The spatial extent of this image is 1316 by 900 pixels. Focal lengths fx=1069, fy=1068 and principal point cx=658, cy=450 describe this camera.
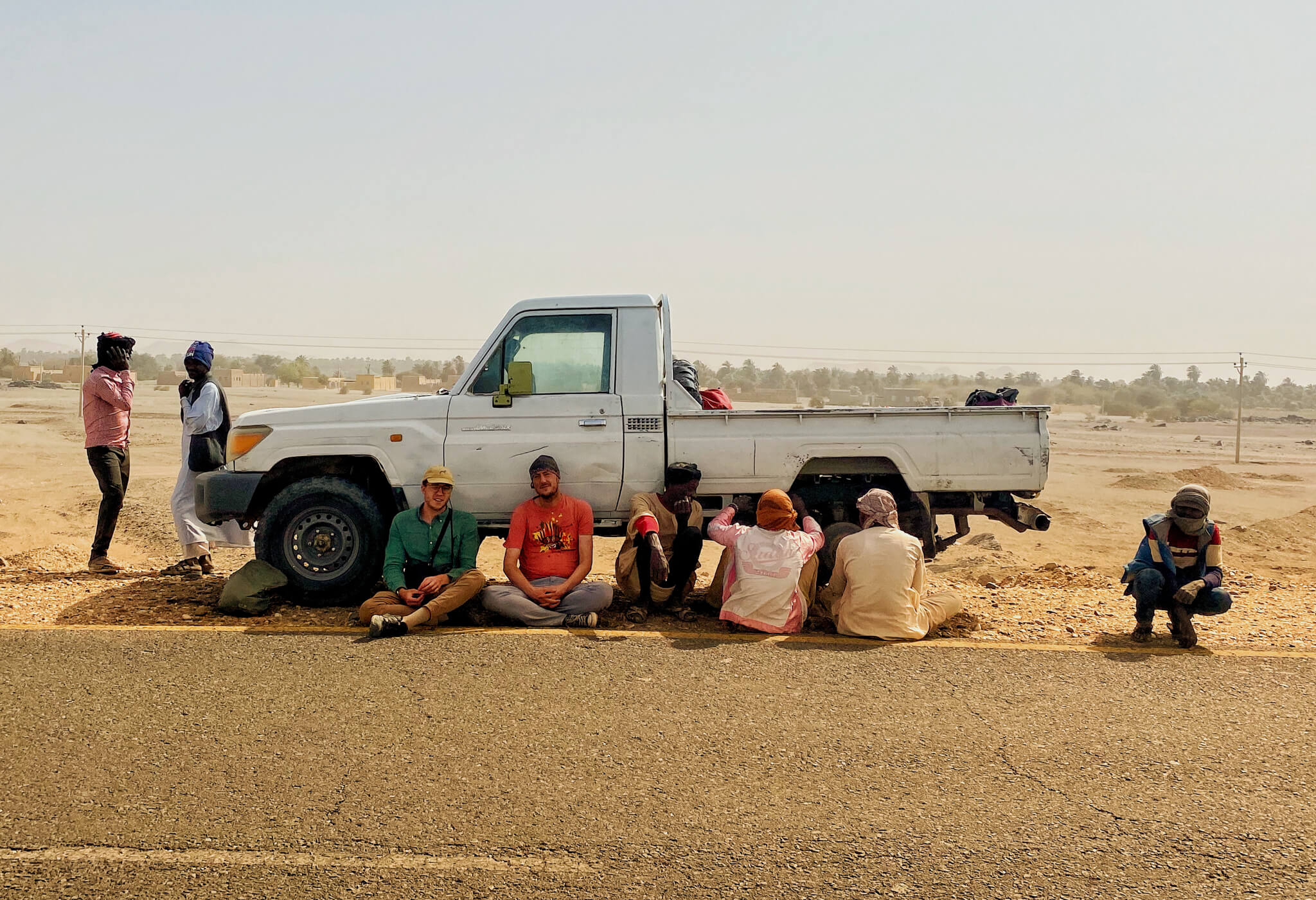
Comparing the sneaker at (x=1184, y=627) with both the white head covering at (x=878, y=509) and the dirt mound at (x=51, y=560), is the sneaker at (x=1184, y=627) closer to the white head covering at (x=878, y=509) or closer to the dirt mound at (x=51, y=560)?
the white head covering at (x=878, y=509)

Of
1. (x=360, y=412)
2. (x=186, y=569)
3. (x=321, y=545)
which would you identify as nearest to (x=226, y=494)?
(x=321, y=545)

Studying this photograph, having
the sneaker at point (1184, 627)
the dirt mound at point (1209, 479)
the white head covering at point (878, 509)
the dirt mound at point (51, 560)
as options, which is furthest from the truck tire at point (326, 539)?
the dirt mound at point (1209, 479)

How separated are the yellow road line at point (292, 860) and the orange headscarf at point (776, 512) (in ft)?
12.5

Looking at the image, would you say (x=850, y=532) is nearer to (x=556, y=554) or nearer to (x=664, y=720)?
(x=556, y=554)

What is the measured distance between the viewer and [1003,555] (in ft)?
45.8

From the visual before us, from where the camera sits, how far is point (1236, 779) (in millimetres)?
4637

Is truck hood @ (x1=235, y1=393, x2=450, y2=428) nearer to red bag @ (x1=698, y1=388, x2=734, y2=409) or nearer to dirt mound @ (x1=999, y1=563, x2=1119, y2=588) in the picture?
red bag @ (x1=698, y1=388, x2=734, y2=409)

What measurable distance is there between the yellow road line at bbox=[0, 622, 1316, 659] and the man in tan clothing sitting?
4.0 inches

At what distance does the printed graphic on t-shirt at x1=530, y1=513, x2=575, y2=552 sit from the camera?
7.73 m

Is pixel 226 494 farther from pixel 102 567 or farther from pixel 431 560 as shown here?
pixel 102 567

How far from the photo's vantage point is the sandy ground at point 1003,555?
25.5 feet

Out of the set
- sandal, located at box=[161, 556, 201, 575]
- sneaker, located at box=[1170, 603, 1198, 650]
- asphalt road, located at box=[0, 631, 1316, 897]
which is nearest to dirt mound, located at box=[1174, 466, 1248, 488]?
sneaker, located at box=[1170, 603, 1198, 650]

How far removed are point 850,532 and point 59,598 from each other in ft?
20.1

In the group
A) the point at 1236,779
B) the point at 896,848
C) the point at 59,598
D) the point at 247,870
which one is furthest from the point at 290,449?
the point at 1236,779
